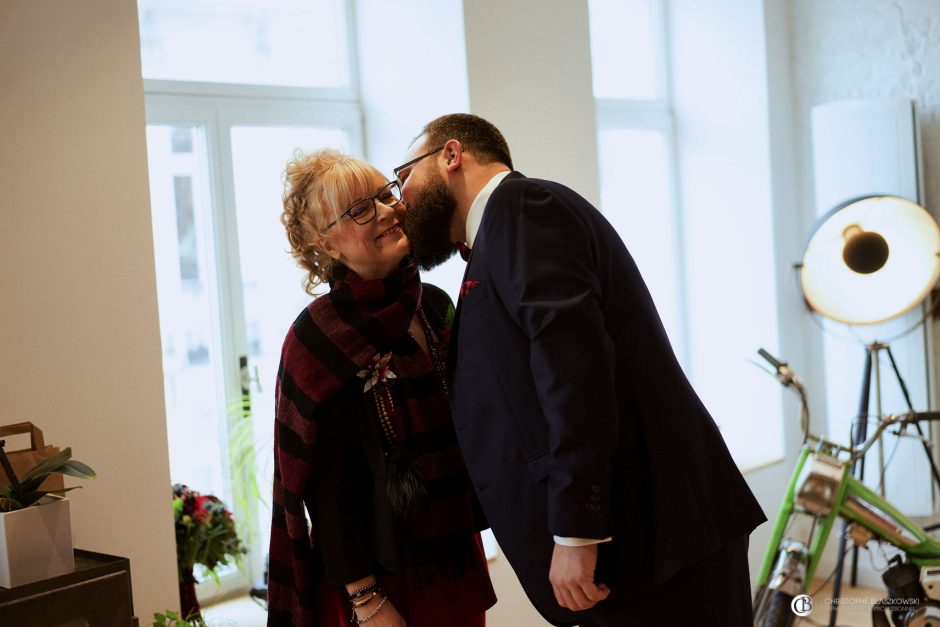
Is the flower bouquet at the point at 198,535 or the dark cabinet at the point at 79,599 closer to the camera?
the dark cabinet at the point at 79,599

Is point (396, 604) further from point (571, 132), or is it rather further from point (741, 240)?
point (741, 240)

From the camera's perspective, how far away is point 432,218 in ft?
6.09

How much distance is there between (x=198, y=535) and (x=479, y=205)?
1.34 metres

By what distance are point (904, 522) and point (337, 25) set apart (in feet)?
8.48

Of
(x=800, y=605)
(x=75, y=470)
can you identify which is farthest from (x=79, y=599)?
(x=800, y=605)

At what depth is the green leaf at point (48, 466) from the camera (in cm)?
177

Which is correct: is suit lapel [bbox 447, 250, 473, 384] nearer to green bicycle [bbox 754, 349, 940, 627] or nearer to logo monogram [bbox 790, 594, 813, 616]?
green bicycle [bbox 754, 349, 940, 627]

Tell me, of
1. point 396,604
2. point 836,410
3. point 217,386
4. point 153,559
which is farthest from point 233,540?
point 836,410

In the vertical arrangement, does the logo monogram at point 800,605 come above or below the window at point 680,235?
below

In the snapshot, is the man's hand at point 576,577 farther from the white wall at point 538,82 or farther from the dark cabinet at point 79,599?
the white wall at point 538,82

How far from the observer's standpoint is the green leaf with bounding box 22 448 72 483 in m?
1.77

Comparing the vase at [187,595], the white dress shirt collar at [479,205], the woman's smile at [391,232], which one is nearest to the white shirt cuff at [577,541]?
the white dress shirt collar at [479,205]

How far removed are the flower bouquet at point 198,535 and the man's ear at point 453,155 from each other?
4.26 ft

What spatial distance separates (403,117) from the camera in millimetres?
3277
